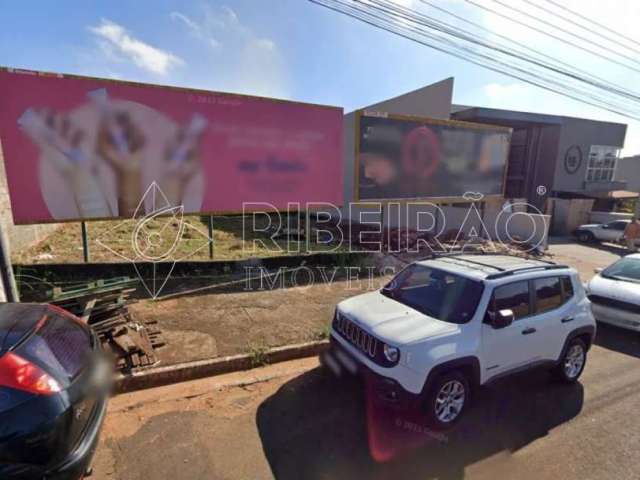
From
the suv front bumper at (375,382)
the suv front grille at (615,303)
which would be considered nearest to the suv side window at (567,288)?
the suv front bumper at (375,382)

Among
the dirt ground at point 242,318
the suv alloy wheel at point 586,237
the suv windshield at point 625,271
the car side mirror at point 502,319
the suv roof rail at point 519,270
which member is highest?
the suv roof rail at point 519,270

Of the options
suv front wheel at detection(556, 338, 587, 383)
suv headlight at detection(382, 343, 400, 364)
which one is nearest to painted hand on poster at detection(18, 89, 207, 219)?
suv headlight at detection(382, 343, 400, 364)

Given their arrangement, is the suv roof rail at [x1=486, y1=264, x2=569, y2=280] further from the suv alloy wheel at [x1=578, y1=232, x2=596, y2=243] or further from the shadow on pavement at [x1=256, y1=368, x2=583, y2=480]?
the suv alloy wheel at [x1=578, y1=232, x2=596, y2=243]

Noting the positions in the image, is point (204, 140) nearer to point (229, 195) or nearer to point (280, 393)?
point (229, 195)

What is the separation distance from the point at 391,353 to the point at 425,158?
9153 millimetres

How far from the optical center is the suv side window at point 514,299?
12.2ft

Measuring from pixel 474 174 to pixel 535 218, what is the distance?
3.83 metres

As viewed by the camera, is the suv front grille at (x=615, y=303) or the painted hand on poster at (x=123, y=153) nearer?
the suv front grille at (x=615, y=303)

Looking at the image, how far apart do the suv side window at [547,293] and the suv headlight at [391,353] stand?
2021mm

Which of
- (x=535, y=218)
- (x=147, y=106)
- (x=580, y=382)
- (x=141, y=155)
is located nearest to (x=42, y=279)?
(x=141, y=155)

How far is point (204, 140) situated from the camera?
7531 millimetres

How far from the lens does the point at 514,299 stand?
3.87 metres

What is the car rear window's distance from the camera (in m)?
2.30

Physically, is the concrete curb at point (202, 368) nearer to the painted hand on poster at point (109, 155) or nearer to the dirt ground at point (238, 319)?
the dirt ground at point (238, 319)
